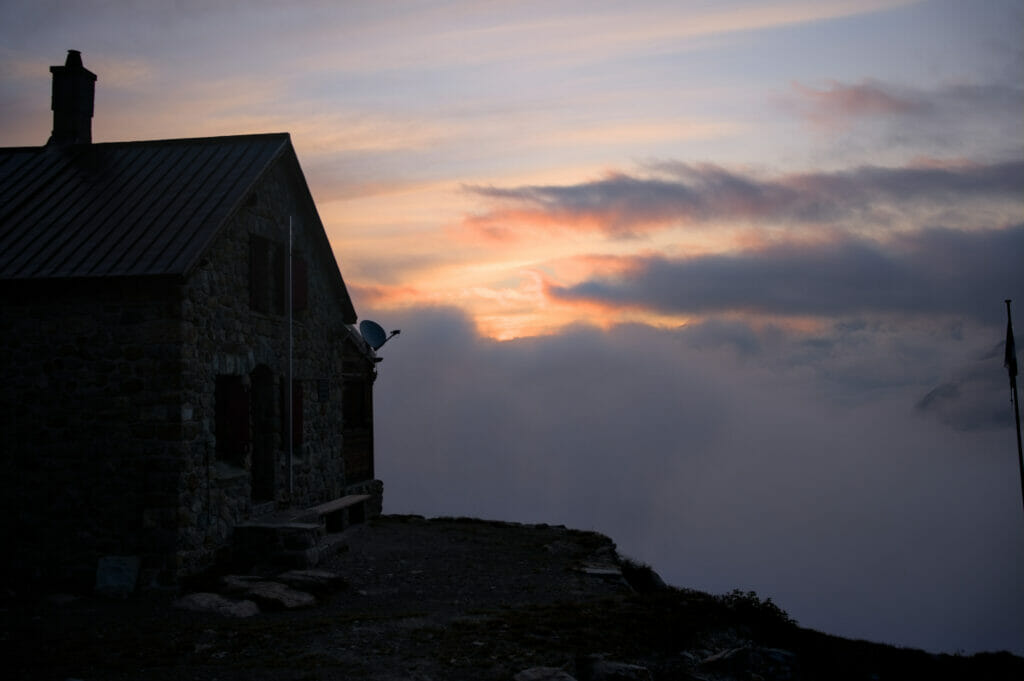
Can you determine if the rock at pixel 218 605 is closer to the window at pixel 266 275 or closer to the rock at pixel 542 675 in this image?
the rock at pixel 542 675

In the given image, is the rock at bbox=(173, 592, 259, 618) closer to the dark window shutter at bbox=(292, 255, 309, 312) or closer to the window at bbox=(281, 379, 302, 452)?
the window at bbox=(281, 379, 302, 452)

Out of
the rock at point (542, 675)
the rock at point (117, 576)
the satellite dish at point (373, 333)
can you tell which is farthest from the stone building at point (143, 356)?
the rock at point (542, 675)

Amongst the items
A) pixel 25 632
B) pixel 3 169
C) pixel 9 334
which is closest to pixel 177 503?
pixel 25 632

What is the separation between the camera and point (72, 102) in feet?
61.3

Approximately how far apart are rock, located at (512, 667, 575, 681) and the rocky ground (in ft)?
0.06

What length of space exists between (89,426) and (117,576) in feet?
7.16

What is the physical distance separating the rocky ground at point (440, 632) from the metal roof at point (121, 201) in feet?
15.6

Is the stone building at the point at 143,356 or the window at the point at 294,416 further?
the window at the point at 294,416

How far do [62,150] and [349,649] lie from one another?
1295cm

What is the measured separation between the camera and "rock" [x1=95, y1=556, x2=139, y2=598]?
41.3 ft

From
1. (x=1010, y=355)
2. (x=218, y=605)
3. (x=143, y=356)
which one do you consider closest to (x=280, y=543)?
(x=218, y=605)

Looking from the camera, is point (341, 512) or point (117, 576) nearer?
point (117, 576)

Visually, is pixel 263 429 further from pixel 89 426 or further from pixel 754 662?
pixel 754 662

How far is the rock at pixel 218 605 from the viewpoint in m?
11.1
